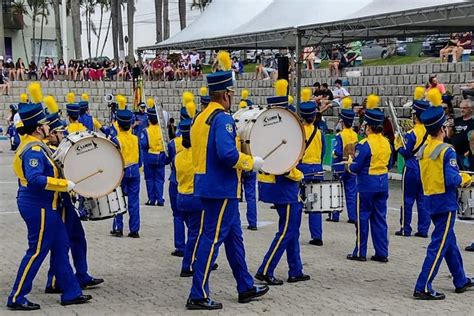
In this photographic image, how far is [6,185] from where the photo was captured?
18266mm

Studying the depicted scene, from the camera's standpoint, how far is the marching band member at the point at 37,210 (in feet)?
23.6

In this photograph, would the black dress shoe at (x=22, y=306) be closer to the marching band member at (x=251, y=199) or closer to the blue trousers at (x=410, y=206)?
the marching band member at (x=251, y=199)

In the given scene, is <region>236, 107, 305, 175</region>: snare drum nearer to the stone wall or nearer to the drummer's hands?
the drummer's hands

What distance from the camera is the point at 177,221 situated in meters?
9.73

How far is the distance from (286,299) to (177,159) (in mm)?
1985

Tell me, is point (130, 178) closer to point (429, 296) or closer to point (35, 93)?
point (35, 93)

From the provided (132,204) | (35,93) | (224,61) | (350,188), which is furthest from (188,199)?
(350,188)

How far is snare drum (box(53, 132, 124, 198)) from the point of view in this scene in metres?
7.64

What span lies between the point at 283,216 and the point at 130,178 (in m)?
3.73

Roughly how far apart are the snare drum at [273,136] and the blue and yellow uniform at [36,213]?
1699 mm

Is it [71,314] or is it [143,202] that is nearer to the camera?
[71,314]

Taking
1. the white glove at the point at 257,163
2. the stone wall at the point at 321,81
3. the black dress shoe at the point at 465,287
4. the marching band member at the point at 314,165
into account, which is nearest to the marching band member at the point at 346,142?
the marching band member at the point at 314,165

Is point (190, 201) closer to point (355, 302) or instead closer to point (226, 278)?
point (226, 278)

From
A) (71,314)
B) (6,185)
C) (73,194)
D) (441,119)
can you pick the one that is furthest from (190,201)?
(6,185)
